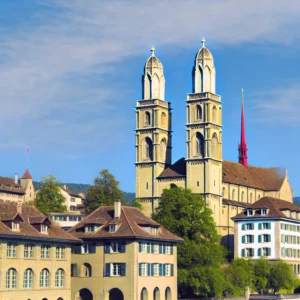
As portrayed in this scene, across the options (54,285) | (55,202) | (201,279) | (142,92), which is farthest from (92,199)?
(54,285)

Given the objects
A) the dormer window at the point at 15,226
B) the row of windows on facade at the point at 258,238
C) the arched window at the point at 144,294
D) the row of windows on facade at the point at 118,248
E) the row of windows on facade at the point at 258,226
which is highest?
the row of windows on facade at the point at 258,226

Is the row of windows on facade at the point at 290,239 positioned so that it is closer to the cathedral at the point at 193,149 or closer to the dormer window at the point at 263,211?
the dormer window at the point at 263,211

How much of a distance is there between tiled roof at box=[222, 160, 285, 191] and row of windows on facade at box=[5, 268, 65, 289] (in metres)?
68.8

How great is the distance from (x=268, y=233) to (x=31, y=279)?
173ft

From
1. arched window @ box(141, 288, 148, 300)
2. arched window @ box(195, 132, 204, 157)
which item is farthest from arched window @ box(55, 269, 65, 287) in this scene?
arched window @ box(195, 132, 204, 157)

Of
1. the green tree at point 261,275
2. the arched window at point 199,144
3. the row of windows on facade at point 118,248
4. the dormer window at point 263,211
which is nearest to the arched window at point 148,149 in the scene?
the arched window at point 199,144

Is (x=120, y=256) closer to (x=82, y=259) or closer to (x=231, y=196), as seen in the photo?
(x=82, y=259)

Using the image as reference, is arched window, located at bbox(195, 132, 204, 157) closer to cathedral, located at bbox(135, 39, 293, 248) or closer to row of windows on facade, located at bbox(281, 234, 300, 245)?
Answer: cathedral, located at bbox(135, 39, 293, 248)

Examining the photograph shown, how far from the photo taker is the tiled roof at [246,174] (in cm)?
16762

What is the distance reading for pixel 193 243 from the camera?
127 m

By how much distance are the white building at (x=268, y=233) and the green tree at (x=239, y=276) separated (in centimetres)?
904

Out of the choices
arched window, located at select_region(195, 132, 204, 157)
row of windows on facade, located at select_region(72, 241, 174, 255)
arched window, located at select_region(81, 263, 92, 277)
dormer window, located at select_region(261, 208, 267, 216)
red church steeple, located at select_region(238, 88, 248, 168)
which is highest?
red church steeple, located at select_region(238, 88, 248, 168)

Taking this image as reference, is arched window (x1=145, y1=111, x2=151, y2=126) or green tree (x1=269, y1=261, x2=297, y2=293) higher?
arched window (x1=145, y1=111, x2=151, y2=126)

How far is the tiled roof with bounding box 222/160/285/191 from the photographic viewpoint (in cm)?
17500
